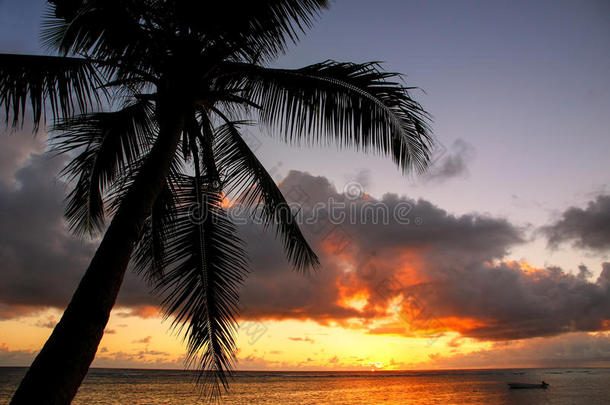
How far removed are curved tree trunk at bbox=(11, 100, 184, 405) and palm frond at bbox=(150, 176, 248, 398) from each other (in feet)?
5.00

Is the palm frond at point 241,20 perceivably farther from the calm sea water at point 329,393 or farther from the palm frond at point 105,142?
the calm sea water at point 329,393

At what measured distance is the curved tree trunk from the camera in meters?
2.18

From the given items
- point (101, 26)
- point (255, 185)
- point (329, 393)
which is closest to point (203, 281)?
point (255, 185)

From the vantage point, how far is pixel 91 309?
2.48 metres

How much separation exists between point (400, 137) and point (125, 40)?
3084mm

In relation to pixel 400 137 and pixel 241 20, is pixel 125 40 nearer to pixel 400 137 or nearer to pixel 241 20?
pixel 241 20

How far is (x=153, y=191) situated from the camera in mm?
3105

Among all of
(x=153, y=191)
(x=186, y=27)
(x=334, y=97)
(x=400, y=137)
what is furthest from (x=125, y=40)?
(x=400, y=137)

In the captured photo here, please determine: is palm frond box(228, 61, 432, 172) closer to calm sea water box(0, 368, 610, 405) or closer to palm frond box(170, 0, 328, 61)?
palm frond box(170, 0, 328, 61)

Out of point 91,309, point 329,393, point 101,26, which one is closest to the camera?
point 91,309

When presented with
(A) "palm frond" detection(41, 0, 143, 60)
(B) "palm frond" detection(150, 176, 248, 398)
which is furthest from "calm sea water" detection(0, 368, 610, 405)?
(A) "palm frond" detection(41, 0, 143, 60)

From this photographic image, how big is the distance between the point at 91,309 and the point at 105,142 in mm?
2687

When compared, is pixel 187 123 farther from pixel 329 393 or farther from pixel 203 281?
pixel 329 393

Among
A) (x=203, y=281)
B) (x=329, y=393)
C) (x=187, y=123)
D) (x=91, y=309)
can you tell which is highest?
(x=187, y=123)
